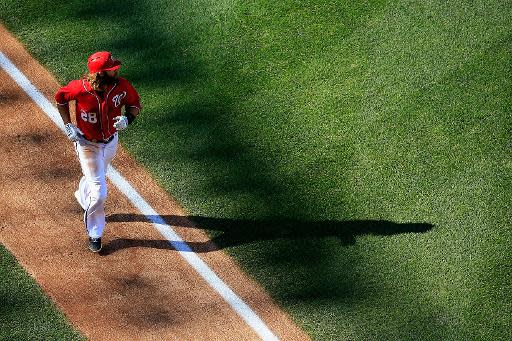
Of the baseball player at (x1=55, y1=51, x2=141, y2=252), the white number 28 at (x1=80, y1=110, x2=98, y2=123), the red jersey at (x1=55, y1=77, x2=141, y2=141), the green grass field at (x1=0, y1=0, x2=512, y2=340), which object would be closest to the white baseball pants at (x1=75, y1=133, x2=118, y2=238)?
the baseball player at (x1=55, y1=51, x2=141, y2=252)

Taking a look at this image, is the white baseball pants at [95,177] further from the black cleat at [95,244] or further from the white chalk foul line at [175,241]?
the white chalk foul line at [175,241]

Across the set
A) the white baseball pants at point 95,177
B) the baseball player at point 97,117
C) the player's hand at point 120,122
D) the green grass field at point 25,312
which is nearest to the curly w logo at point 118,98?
the baseball player at point 97,117

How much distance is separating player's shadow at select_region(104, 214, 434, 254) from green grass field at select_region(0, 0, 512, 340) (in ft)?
0.05

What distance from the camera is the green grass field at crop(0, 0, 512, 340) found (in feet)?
27.5

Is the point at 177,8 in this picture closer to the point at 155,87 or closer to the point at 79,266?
the point at 155,87

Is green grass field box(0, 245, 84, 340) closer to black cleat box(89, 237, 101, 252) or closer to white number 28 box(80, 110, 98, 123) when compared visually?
black cleat box(89, 237, 101, 252)

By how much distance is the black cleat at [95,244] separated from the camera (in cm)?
841

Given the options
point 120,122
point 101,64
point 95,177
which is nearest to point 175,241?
point 95,177

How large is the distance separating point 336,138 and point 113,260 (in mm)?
2700

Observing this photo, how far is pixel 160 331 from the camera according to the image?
25.9ft

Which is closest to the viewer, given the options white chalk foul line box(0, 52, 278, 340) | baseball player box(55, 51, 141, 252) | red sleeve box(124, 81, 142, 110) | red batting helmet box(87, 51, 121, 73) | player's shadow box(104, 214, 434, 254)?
red batting helmet box(87, 51, 121, 73)

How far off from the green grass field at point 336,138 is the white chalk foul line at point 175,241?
31 centimetres

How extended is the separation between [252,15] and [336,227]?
10.2 feet

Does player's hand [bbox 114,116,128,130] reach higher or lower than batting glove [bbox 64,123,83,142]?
higher
